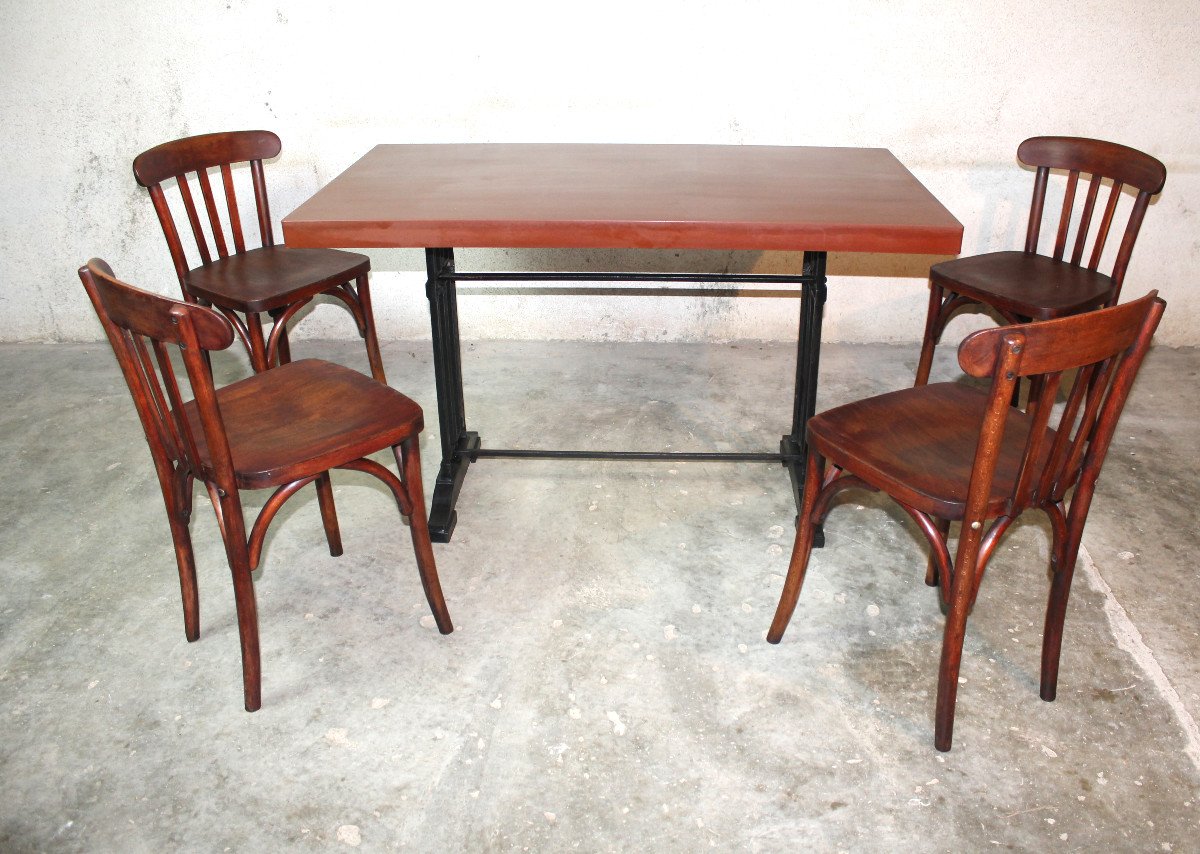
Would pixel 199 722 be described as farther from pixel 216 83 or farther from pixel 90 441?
pixel 216 83

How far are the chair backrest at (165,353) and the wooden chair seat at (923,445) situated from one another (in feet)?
3.85

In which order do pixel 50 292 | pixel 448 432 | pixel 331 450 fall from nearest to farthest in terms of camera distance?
pixel 331 450
pixel 448 432
pixel 50 292

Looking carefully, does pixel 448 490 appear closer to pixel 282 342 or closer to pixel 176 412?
pixel 282 342

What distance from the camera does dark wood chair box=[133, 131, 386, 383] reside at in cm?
277

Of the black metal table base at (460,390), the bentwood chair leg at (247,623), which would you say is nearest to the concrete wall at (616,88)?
the black metal table base at (460,390)

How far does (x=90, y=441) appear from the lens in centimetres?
315

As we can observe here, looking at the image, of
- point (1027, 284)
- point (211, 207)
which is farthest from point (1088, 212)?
point (211, 207)

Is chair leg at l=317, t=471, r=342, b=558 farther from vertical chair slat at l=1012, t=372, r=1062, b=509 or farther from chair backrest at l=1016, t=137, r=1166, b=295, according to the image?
chair backrest at l=1016, t=137, r=1166, b=295

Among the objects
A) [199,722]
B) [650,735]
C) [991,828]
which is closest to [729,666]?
[650,735]

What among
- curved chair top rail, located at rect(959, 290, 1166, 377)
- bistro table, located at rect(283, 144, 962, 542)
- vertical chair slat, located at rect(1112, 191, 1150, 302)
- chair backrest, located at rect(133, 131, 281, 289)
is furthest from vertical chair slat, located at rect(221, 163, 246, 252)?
vertical chair slat, located at rect(1112, 191, 1150, 302)

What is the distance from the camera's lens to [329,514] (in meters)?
2.46

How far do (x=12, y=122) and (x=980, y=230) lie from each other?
3.72 meters

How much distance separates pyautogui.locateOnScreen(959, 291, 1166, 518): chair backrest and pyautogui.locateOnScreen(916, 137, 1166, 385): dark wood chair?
973mm

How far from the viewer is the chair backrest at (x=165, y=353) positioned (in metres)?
1.62
